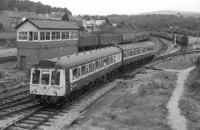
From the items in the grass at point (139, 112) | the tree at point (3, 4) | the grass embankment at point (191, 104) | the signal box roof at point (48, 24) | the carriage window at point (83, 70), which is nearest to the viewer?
the grass at point (139, 112)

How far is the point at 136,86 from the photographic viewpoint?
996 inches

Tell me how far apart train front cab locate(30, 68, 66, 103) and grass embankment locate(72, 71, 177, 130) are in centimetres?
272

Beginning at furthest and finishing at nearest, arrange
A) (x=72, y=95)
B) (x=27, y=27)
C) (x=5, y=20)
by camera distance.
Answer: (x=5, y=20)
(x=27, y=27)
(x=72, y=95)

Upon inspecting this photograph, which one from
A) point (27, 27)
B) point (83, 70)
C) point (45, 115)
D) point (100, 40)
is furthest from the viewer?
point (100, 40)

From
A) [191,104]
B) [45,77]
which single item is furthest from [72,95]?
[191,104]

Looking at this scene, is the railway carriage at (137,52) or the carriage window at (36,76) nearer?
the carriage window at (36,76)

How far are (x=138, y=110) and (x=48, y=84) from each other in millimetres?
5499

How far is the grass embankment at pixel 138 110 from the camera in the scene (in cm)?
1478

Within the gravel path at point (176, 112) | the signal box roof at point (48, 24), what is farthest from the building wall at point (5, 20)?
the gravel path at point (176, 112)

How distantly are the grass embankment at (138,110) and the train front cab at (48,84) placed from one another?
2.72 metres

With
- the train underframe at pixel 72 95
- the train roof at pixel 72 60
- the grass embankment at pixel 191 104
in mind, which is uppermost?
the train roof at pixel 72 60

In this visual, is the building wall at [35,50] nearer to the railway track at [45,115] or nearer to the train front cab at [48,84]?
the railway track at [45,115]

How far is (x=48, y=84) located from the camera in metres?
17.2

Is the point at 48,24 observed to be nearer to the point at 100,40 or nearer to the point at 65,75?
the point at 100,40
